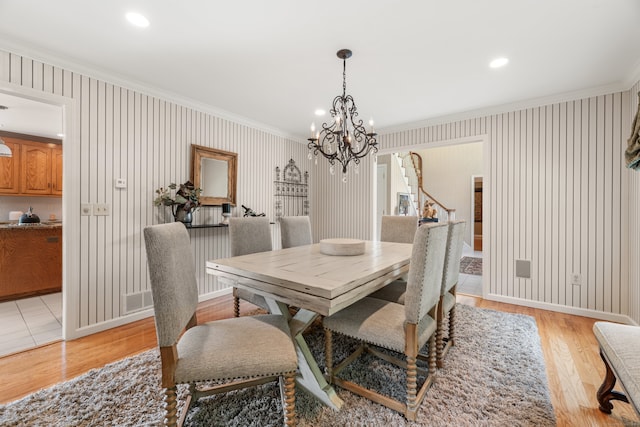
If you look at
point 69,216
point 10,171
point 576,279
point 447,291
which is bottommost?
point 576,279

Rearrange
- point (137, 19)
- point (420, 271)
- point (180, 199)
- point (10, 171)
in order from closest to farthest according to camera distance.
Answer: point (420, 271)
point (137, 19)
point (180, 199)
point (10, 171)

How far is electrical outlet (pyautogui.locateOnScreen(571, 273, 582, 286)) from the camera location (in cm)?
294

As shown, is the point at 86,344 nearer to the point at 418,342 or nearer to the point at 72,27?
the point at 72,27

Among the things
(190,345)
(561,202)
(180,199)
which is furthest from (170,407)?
(561,202)

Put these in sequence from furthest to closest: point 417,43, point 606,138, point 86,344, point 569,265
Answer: point 569,265 → point 606,138 → point 86,344 → point 417,43

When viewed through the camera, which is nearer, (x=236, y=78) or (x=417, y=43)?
(x=417, y=43)

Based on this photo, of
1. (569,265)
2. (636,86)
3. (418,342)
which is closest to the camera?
(418,342)

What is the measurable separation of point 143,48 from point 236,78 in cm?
77

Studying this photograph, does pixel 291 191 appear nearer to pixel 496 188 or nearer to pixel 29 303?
pixel 496 188

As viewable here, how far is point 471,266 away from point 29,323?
6324mm

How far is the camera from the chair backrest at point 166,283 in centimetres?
116

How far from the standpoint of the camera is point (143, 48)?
2176 millimetres

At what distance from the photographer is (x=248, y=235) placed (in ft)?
8.34

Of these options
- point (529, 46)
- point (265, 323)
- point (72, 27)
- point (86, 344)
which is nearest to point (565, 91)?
point (529, 46)
